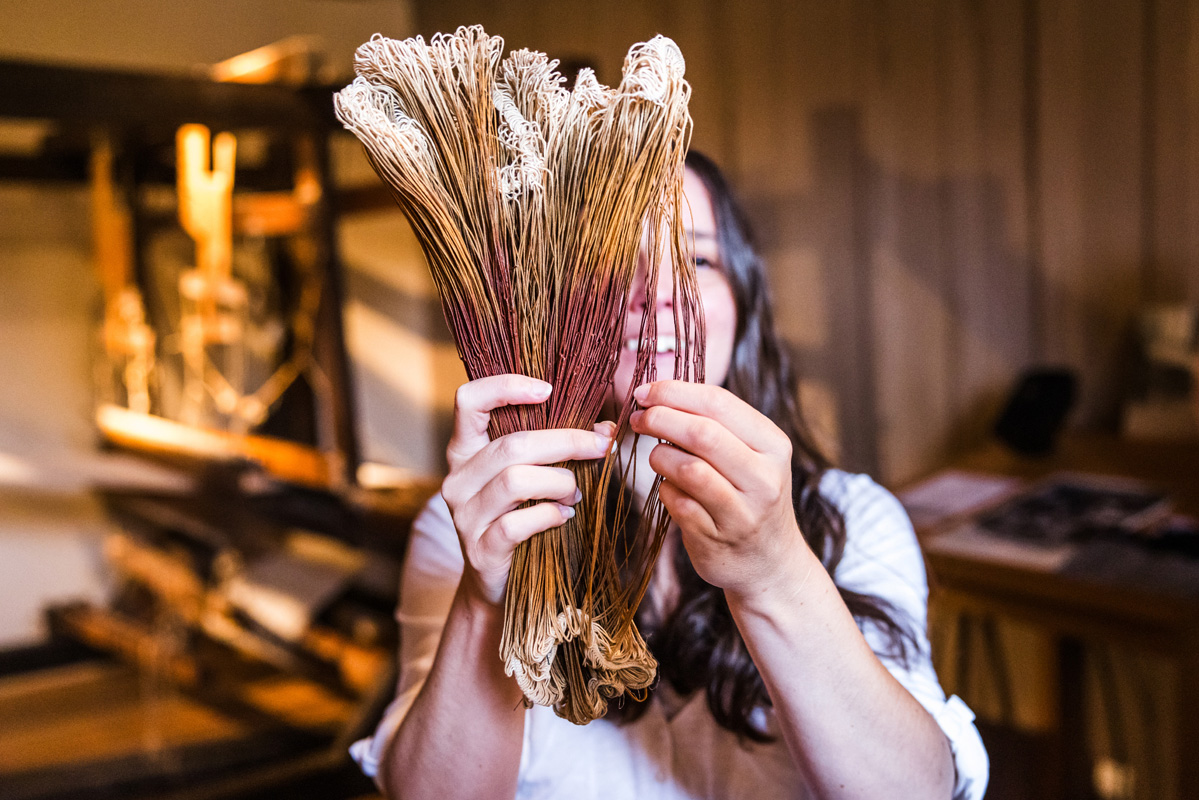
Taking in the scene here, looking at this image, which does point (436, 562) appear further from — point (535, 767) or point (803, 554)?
point (803, 554)

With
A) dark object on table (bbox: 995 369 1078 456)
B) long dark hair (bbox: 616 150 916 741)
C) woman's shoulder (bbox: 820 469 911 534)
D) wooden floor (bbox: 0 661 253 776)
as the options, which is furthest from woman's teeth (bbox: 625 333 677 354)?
wooden floor (bbox: 0 661 253 776)

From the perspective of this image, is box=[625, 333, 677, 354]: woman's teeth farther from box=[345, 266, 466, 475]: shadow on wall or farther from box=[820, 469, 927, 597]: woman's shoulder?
box=[345, 266, 466, 475]: shadow on wall

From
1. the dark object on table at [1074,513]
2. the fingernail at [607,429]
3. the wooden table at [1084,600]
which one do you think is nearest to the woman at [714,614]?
the fingernail at [607,429]

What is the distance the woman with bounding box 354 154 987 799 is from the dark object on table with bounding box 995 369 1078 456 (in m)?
1.25

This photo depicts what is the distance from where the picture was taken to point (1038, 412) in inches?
77.7

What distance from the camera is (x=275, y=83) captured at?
1.76 meters

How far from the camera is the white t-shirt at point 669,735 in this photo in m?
0.85

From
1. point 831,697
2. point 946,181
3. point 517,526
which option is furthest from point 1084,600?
point 946,181

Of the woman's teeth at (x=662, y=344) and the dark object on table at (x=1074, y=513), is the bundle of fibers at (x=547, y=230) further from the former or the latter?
the dark object on table at (x=1074, y=513)

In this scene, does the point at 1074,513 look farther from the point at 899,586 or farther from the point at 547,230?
the point at 547,230

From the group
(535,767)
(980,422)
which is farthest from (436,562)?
(980,422)

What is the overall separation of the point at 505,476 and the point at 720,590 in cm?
42

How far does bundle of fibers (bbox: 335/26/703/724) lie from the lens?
1.77 ft

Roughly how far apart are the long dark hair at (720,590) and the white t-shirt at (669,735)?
2cm
